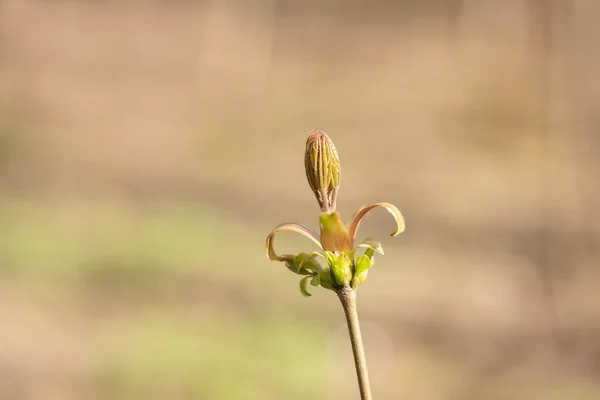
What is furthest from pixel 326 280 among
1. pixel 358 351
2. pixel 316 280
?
pixel 358 351

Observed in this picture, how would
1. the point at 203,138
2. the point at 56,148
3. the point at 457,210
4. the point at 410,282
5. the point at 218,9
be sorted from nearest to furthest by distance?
the point at 410,282
the point at 457,210
the point at 56,148
the point at 203,138
the point at 218,9

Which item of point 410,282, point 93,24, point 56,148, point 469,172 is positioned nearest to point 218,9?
point 93,24

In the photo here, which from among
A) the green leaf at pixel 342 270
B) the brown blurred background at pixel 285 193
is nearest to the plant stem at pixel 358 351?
the green leaf at pixel 342 270

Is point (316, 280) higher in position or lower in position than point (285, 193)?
lower

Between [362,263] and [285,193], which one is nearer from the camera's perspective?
[362,263]

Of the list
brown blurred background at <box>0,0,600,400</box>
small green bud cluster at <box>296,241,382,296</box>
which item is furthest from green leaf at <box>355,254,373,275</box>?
brown blurred background at <box>0,0,600,400</box>

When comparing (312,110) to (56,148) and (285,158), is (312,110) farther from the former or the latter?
(56,148)

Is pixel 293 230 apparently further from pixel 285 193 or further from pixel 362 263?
pixel 285 193

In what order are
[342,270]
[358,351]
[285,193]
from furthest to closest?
[285,193]
[342,270]
[358,351]
